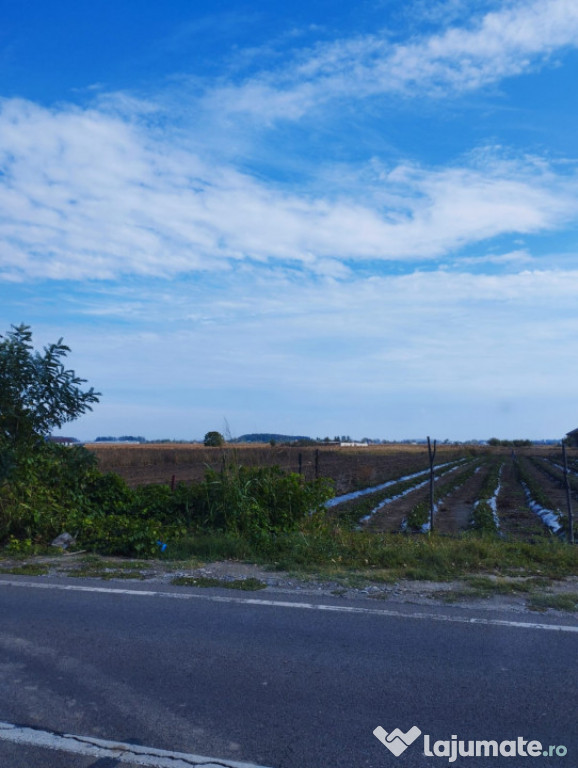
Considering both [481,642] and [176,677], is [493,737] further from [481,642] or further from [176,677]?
[176,677]

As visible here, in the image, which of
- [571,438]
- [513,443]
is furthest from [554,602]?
[513,443]

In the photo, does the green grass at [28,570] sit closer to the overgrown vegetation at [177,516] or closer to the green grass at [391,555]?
the overgrown vegetation at [177,516]

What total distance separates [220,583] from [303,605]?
1.38m

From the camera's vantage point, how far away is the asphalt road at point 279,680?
4.04 meters

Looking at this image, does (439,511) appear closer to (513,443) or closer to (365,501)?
(365,501)

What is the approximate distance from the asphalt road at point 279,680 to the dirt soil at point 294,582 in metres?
0.42

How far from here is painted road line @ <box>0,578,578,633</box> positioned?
6348 mm

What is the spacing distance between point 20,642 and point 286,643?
229cm

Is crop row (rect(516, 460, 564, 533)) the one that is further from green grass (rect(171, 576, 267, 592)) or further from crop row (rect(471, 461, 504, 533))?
green grass (rect(171, 576, 267, 592))

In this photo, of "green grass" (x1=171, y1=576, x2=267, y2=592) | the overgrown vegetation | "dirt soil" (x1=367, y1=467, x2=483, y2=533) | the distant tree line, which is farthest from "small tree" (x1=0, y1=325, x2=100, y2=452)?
the distant tree line

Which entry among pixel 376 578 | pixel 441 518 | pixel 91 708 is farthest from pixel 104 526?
pixel 441 518

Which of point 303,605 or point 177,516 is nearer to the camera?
point 303,605

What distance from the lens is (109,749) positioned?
3.99 m

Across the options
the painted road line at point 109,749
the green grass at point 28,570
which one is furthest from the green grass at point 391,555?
the painted road line at point 109,749
